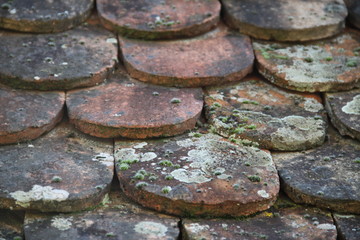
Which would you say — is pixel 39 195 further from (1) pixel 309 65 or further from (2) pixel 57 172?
(1) pixel 309 65

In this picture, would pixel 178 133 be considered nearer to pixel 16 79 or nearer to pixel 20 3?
pixel 16 79

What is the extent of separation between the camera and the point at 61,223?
2090mm

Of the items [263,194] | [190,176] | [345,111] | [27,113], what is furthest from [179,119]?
[345,111]

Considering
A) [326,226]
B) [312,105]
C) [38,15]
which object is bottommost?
[326,226]

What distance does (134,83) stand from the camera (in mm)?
2650

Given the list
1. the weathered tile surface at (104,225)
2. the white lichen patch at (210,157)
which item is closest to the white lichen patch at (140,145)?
the white lichen patch at (210,157)

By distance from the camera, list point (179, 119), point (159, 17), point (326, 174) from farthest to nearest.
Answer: point (159, 17), point (179, 119), point (326, 174)

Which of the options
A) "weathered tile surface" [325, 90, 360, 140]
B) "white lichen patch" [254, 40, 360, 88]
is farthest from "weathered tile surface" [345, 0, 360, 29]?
"weathered tile surface" [325, 90, 360, 140]

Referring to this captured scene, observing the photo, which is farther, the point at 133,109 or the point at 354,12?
the point at 354,12

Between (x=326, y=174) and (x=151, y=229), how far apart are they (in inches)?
26.6

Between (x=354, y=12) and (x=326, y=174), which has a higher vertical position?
(x=354, y=12)

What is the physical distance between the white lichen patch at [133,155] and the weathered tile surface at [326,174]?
1.52 ft

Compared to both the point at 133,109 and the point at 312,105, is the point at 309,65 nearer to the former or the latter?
the point at 312,105

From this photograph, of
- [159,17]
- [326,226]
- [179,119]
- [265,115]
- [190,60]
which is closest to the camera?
[326,226]
